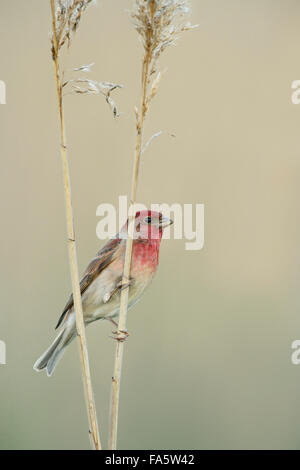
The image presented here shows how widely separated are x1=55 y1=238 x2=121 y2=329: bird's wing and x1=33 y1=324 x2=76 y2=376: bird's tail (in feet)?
0.11

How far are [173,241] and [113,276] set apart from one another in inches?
8.9

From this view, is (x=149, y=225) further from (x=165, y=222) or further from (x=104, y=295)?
(x=104, y=295)

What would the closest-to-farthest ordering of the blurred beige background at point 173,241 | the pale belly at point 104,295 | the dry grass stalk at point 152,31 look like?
the dry grass stalk at point 152,31 < the pale belly at point 104,295 < the blurred beige background at point 173,241

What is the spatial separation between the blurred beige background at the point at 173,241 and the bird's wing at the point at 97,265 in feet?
0.09

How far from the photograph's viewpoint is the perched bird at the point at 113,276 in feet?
3.16

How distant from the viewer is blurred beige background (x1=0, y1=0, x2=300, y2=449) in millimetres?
1132

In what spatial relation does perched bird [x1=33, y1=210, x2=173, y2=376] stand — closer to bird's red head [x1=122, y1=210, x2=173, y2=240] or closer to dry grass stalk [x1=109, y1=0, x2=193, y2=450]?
bird's red head [x1=122, y1=210, x2=173, y2=240]

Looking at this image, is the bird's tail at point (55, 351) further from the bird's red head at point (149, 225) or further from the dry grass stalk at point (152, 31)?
the dry grass stalk at point (152, 31)

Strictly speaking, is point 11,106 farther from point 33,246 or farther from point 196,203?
point 196,203

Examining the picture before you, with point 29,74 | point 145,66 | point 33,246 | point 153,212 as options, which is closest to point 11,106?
point 29,74

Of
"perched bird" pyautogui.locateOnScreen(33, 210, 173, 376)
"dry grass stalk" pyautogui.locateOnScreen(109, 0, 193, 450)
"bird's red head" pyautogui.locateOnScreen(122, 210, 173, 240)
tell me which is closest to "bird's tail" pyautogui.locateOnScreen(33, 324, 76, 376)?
"perched bird" pyautogui.locateOnScreen(33, 210, 173, 376)

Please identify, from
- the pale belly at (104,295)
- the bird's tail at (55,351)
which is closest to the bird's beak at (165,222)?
the pale belly at (104,295)

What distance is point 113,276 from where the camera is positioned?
0.97 meters
